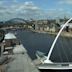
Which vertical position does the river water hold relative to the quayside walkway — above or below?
below

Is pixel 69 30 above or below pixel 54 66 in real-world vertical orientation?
below

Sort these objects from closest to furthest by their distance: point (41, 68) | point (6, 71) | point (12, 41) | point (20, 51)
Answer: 1. point (6, 71)
2. point (41, 68)
3. point (20, 51)
4. point (12, 41)

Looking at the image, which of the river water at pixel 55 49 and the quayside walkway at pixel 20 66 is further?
the river water at pixel 55 49

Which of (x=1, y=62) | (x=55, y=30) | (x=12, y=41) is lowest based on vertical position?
(x=55, y=30)

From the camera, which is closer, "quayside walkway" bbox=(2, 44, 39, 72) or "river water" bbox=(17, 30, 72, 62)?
"quayside walkway" bbox=(2, 44, 39, 72)

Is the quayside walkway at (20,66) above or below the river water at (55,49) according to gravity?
above

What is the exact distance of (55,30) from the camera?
19838 cm

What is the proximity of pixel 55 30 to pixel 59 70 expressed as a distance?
6025 inches

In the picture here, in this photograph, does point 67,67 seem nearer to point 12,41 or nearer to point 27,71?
point 27,71

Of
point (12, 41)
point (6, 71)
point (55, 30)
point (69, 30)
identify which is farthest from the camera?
point (55, 30)

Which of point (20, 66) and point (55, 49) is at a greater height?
point (20, 66)

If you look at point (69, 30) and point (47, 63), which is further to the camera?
point (69, 30)

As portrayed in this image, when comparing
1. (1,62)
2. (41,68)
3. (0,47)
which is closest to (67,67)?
(41,68)

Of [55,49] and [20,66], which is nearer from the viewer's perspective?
[20,66]
